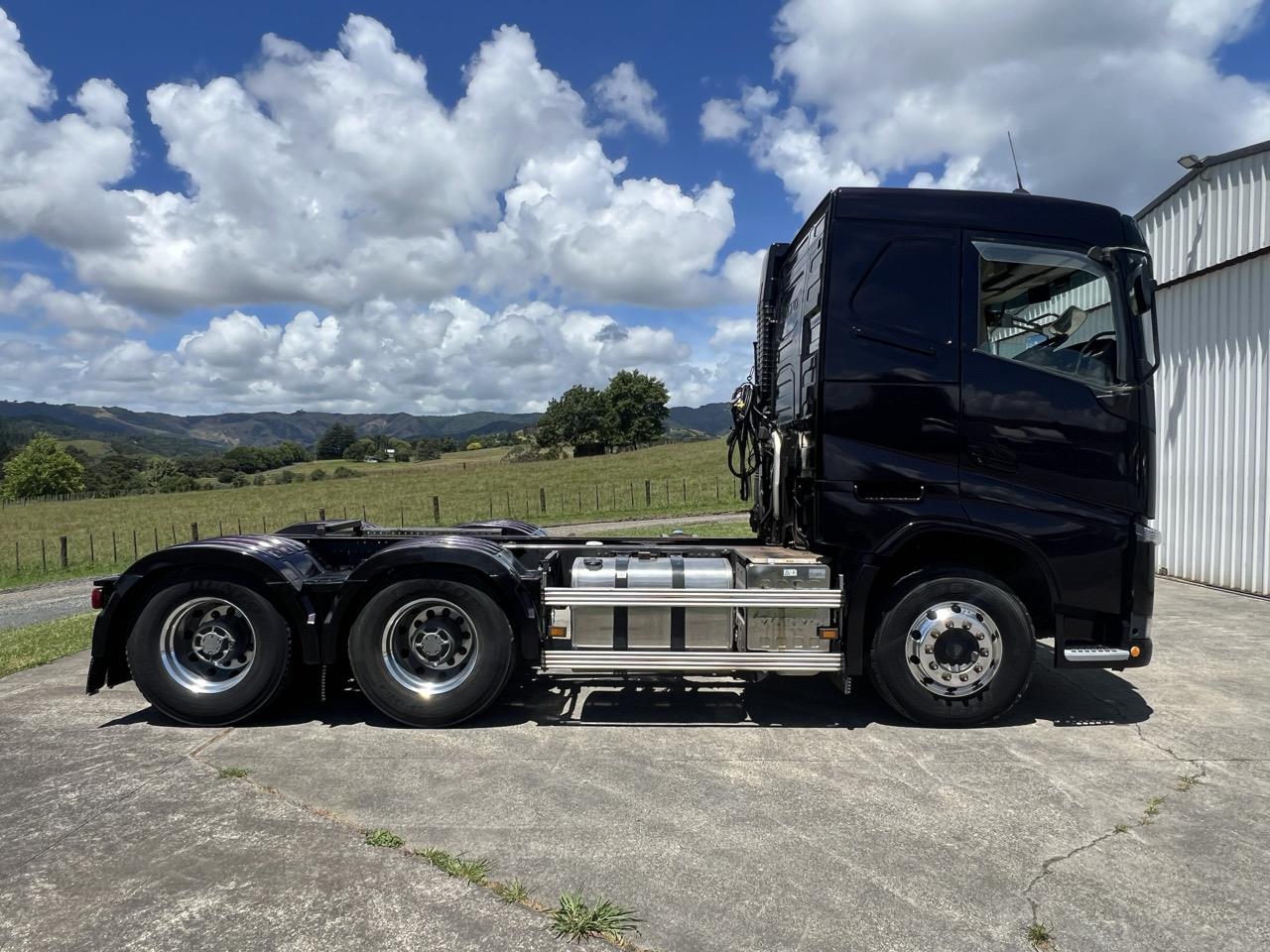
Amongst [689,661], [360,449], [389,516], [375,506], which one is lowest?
[389,516]

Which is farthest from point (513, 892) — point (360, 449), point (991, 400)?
point (360, 449)

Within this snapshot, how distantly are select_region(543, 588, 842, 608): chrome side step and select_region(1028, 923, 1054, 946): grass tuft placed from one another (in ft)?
7.23

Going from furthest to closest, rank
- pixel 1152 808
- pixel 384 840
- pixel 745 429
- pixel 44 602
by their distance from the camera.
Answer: pixel 44 602
pixel 745 429
pixel 1152 808
pixel 384 840

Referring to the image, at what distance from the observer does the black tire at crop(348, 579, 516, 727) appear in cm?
484

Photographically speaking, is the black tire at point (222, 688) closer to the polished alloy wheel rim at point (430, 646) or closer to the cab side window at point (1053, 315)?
the polished alloy wheel rim at point (430, 646)

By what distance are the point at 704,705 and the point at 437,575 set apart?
202 centimetres

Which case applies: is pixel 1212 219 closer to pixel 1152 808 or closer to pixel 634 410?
pixel 1152 808

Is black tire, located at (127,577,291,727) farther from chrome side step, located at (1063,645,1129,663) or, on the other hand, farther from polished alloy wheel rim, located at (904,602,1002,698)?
chrome side step, located at (1063,645,1129,663)

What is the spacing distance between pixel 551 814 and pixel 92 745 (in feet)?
9.53

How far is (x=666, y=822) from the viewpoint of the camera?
11.7ft

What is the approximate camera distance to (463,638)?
16.3 feet

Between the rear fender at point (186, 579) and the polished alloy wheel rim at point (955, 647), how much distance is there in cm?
377

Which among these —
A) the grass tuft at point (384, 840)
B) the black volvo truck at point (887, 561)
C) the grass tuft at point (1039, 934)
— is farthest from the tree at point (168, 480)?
the grass tuft at point (1039, 934)

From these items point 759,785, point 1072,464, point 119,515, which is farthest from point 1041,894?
point 119,515
